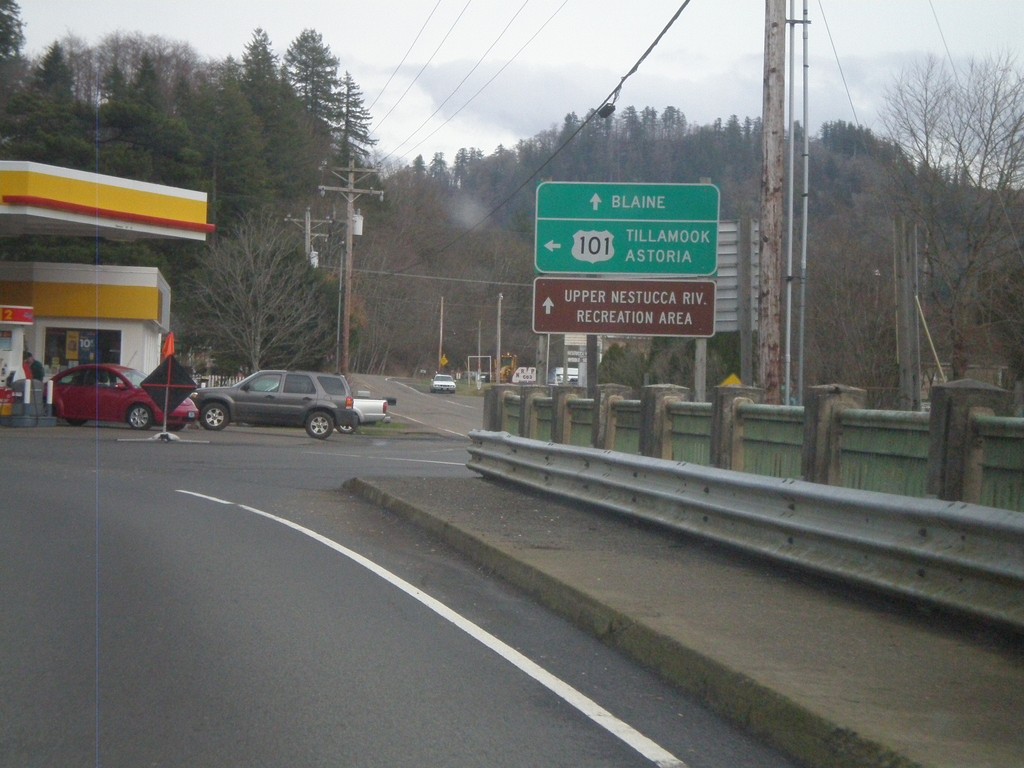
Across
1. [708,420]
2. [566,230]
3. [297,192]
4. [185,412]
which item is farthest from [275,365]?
[708,420]

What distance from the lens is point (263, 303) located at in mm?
45906

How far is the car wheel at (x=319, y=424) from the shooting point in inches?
1189

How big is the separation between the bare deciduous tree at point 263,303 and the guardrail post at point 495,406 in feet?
99.3

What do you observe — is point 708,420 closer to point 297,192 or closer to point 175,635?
point 175,635

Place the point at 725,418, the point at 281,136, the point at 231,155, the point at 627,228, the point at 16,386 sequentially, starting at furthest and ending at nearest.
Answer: the point at 281,136 < the point at 231,155 < the point at 16,386 < the point at 627,228 < the point at 725,418

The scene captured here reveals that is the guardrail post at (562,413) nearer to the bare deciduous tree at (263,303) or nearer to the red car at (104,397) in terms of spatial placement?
the red car at (104,397)

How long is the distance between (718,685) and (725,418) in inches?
179

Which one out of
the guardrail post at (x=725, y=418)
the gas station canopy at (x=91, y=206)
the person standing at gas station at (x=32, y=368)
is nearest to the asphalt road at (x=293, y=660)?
the guardrail post at (x=725, y=418)

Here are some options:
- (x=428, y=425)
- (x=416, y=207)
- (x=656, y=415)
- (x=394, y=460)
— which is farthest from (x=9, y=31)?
(x=656, y=415)

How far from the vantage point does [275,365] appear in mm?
48500

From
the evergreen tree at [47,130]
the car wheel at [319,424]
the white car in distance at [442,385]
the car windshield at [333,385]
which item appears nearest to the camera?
the car wheel at [319,424]

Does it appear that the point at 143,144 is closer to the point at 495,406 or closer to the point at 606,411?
the point at 495,406

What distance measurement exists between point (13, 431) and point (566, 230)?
16922 mm

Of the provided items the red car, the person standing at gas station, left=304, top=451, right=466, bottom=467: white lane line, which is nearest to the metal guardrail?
left=304, top=451, right=466, bottom=467: white lane line
